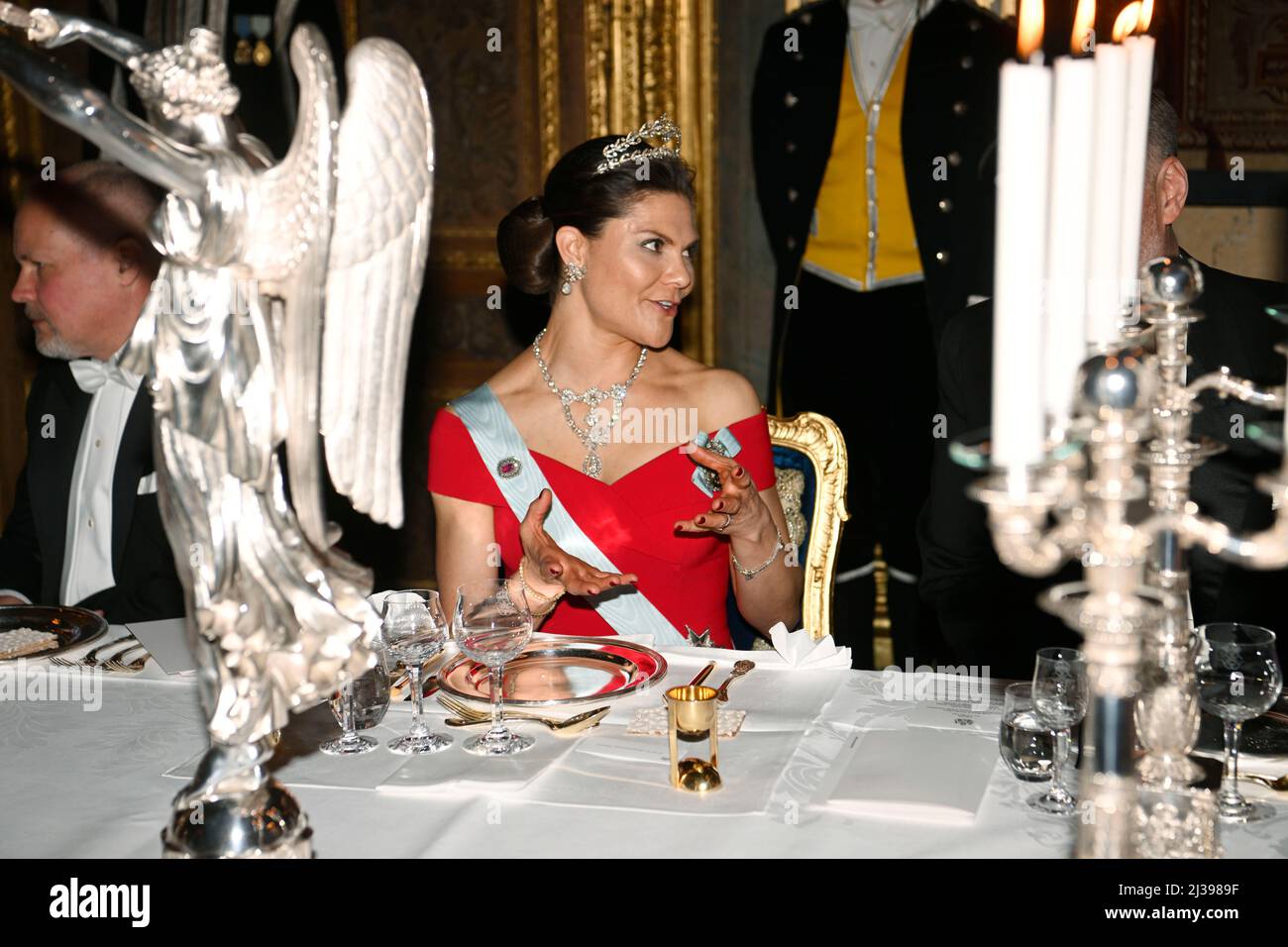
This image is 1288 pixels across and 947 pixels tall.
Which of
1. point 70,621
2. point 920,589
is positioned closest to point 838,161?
point 920,589

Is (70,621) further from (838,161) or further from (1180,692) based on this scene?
(838,161)

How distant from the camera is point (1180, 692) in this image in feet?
4.18

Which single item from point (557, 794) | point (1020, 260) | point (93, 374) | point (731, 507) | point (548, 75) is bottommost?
point (557, 794)

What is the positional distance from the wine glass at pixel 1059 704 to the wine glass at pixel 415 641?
0.81 meters

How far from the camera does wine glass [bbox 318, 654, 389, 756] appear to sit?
185 centimetres

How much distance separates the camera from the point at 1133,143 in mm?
983

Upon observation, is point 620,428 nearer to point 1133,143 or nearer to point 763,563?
point 763,563

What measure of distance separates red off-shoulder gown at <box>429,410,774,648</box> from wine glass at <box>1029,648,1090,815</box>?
1.29 m

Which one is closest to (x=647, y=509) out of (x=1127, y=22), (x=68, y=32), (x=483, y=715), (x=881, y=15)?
(x=483, y=715)

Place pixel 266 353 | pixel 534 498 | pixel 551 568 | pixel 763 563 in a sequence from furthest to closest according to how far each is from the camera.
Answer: pixel 534 498 < pixel 763 563 < pixel 551 568 < pixel 266 353

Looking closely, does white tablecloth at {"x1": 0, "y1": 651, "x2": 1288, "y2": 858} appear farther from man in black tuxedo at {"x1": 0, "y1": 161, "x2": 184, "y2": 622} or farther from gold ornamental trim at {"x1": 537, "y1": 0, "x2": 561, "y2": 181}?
gold ornamental trim at {"x1": 537, "y1": 0, "x2": 561, "y2": 181}

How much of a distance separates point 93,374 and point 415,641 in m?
1.75
